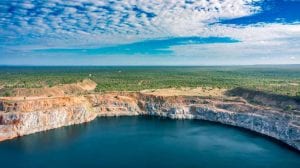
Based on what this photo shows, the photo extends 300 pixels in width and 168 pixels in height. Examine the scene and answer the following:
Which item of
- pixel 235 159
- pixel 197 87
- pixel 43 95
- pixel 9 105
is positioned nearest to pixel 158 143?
pixel 235 159

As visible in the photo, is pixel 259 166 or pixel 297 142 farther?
pixel 297 142

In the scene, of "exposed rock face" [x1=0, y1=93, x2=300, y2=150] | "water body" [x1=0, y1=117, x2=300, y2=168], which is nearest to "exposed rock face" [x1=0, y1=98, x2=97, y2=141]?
"exposed rock face" [x1=0, y1=93, x2=300, y2=150]

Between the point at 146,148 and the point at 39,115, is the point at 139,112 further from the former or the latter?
the point at 146,148

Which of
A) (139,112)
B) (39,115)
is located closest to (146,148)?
(39,115)

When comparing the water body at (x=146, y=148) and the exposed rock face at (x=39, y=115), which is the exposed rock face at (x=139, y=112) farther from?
the water body at (x=146, y=148)

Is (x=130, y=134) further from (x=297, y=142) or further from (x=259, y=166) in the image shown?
(x=297, y=142)

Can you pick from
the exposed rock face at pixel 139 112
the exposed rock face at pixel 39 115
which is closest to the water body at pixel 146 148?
the exposed rock face at pixel 39 115

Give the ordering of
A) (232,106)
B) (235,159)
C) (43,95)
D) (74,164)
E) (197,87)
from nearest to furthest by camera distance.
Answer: (74,164), (235,159), (232,106), (43,95), (197,87)
